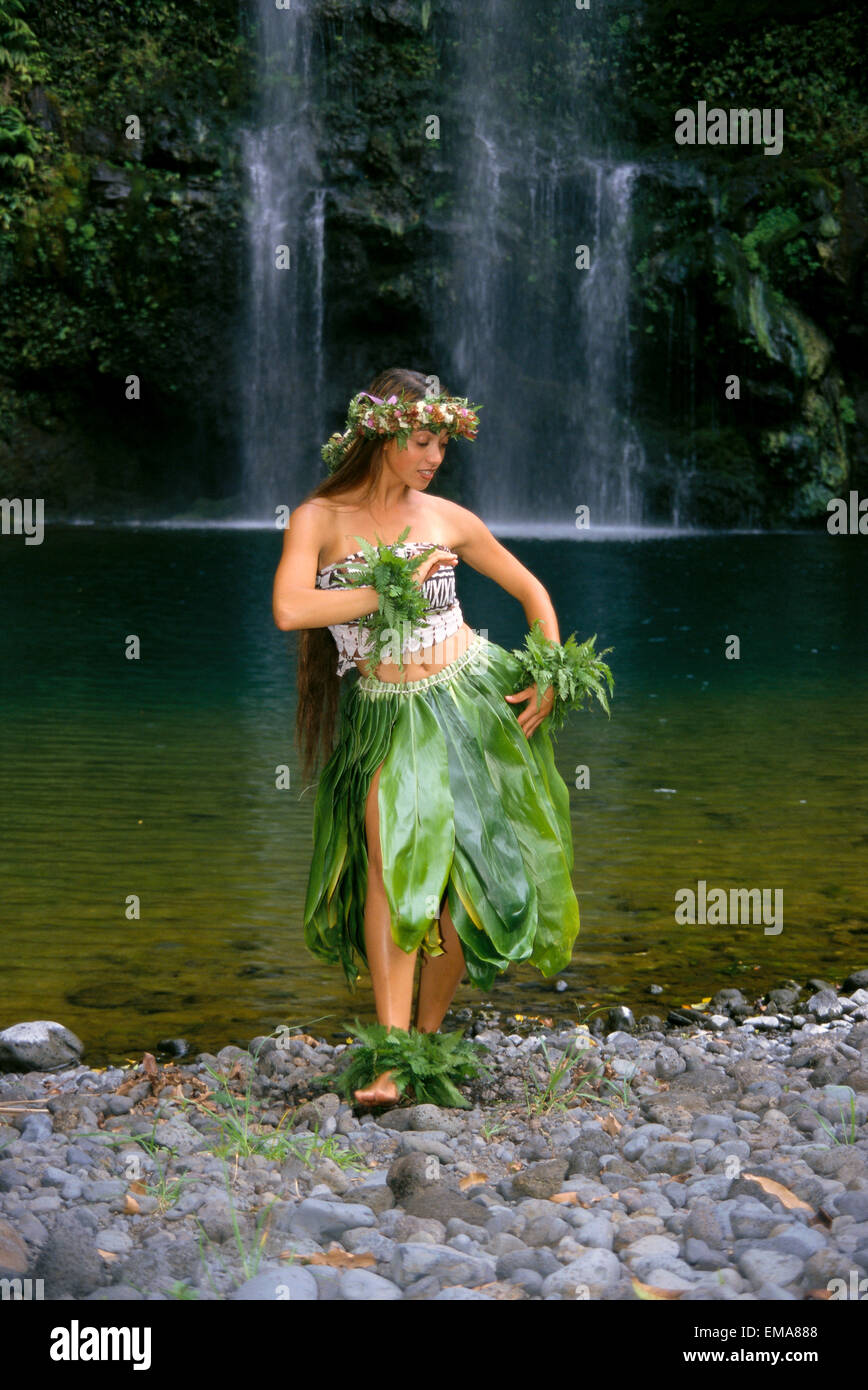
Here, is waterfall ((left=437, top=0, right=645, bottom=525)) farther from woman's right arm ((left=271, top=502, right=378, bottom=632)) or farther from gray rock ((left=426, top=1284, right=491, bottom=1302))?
gray rock ((left=426, top=1284, right=491, bottom=1302))

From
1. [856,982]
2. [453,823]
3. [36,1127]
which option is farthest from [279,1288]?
[856,982]

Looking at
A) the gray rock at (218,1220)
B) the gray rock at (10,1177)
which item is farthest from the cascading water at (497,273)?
the gray rock at (218,1220)

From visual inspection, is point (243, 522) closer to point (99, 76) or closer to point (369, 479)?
point (99, 76)

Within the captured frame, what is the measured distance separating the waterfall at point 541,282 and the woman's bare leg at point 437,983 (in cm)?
2762

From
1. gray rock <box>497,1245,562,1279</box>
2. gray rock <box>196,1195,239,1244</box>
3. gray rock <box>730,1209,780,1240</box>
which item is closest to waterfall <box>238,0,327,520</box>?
gray rock <box>196,1195,239,1244</box>

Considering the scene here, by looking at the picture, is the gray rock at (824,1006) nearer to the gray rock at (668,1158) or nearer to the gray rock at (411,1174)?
the gray rock at (668,1158)

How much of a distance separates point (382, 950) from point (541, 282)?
2897 cm

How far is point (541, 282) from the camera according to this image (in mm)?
31484

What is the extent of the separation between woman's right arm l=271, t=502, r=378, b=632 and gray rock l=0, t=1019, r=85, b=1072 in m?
1.62

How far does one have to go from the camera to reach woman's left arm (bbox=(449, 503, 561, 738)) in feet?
14.3

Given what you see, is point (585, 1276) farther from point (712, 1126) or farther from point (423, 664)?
point (423, 664)

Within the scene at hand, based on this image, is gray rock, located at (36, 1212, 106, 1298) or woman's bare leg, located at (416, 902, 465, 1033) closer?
gray rock, located at (36, 1212, 106, 1298)

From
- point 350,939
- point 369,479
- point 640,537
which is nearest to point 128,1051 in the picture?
point 350,939

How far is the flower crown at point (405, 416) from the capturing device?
409 centimetres
